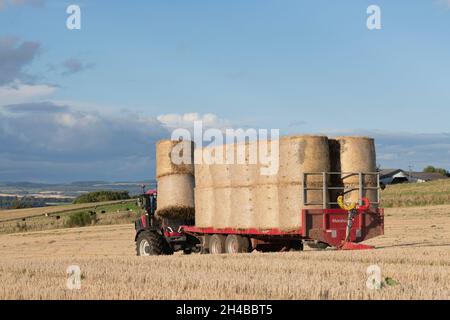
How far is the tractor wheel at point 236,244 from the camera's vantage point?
2059cm

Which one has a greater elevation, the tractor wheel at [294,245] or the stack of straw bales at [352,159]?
the stack of straw bales at [352,159]

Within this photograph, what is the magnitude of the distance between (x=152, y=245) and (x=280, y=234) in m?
3.77

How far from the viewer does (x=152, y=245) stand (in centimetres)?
2153

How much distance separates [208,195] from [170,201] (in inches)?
56.7

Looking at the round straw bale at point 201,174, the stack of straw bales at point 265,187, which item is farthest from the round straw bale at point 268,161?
the round straw bale at point 201,174

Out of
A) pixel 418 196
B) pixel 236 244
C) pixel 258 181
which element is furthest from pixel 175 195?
pixel 418 196

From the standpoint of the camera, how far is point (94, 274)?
13.8 m

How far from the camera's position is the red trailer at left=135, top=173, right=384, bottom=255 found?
1959 centimetres

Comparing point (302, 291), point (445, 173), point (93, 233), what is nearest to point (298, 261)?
point (302, 291)

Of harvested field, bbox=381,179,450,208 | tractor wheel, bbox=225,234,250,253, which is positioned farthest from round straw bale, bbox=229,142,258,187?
harvested field, bbox=381,179,450,208

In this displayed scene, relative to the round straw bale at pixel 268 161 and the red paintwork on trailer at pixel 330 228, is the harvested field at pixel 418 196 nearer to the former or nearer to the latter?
the red paintwork on trailer at pixel 330 228

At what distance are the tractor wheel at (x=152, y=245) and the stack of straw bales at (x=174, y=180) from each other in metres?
0.80

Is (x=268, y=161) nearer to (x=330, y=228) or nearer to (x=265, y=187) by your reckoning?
(x=265, y=187)

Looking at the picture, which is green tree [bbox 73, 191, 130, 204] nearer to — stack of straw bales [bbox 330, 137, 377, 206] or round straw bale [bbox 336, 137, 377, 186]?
stack of straw bales [bbox 330, 137, 377, 206]
